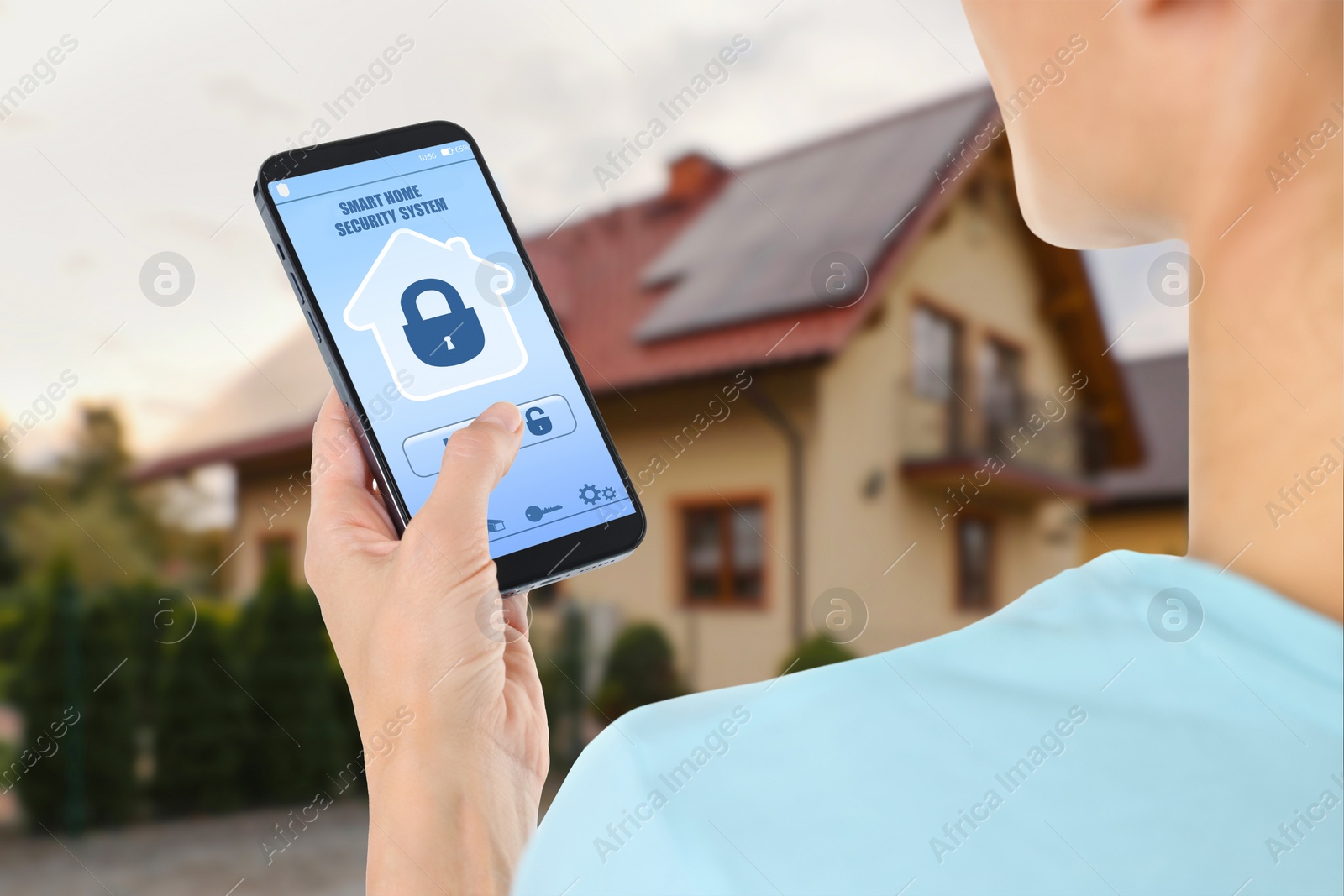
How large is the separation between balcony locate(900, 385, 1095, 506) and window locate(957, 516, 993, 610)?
0.95 feet

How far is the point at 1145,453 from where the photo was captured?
11.5 meters

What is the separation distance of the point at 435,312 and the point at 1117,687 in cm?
74

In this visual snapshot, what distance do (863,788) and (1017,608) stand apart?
0.10m

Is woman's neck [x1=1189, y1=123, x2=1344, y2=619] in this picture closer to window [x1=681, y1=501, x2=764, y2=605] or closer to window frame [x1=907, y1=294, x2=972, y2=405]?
window [x1=681, y1=501, x2=764, y2=605]

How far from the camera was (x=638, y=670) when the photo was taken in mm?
7566

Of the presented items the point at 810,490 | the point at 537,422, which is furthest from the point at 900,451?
the point at 537,422

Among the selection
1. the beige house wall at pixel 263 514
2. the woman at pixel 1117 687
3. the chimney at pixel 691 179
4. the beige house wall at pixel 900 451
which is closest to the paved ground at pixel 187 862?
the beige house wall at pixel 263 514

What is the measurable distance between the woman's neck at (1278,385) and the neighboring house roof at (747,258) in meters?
6.40

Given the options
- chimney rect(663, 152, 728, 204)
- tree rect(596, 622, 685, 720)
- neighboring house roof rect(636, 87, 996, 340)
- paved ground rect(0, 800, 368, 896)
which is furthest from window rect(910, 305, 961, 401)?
paved ground rect(0, 800, 368, 896)

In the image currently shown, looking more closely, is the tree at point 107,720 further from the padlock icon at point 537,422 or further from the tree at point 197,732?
the padlock icon at point 537,422

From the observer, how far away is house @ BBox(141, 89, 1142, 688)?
23.9 feet

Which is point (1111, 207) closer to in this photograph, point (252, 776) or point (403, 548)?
point (403, 548)

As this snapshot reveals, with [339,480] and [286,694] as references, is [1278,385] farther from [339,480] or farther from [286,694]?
[286,694]

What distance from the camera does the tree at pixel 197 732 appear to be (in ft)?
20.4
